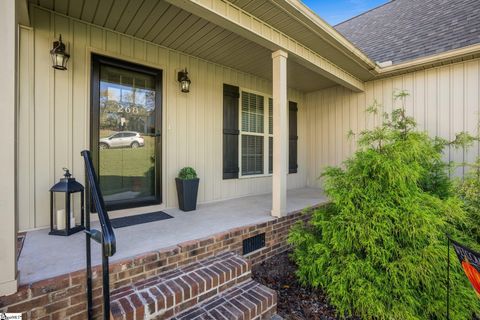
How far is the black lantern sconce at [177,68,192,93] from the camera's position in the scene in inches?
142

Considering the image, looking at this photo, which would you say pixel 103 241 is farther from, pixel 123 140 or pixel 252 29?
pixel 252 29

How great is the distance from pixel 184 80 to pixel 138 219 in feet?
6.91

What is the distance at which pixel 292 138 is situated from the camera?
18.7ft

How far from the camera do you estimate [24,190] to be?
2.50 meters

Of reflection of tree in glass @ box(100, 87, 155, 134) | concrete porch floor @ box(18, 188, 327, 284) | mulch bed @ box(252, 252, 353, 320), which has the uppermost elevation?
reflection of tree in glass @ box(100, 87, 155, 134)

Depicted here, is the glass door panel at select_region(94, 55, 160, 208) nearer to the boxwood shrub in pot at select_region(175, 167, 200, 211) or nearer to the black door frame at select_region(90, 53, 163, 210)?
the black door frame at select_region(90, 53, 163, 210)

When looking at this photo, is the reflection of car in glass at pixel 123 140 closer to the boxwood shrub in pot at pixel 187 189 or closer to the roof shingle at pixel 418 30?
the boxwood shrub in pot at pixel 187 189

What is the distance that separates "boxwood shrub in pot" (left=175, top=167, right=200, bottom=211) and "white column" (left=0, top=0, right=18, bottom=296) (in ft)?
6.86

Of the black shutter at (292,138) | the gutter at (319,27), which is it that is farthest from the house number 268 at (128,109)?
the black shutter at (292,138)

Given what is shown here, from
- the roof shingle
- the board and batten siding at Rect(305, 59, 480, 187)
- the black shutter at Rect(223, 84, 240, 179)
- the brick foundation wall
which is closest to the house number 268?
the black shutter at Rect(223, 84, 240, 179)

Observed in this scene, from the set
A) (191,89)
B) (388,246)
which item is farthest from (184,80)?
(388,246)

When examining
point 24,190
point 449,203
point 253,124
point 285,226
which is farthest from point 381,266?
point 24,190

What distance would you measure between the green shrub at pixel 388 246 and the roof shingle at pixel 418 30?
10.0 ft

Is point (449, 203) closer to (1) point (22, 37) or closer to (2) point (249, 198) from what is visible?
(2) point (249, 198)
